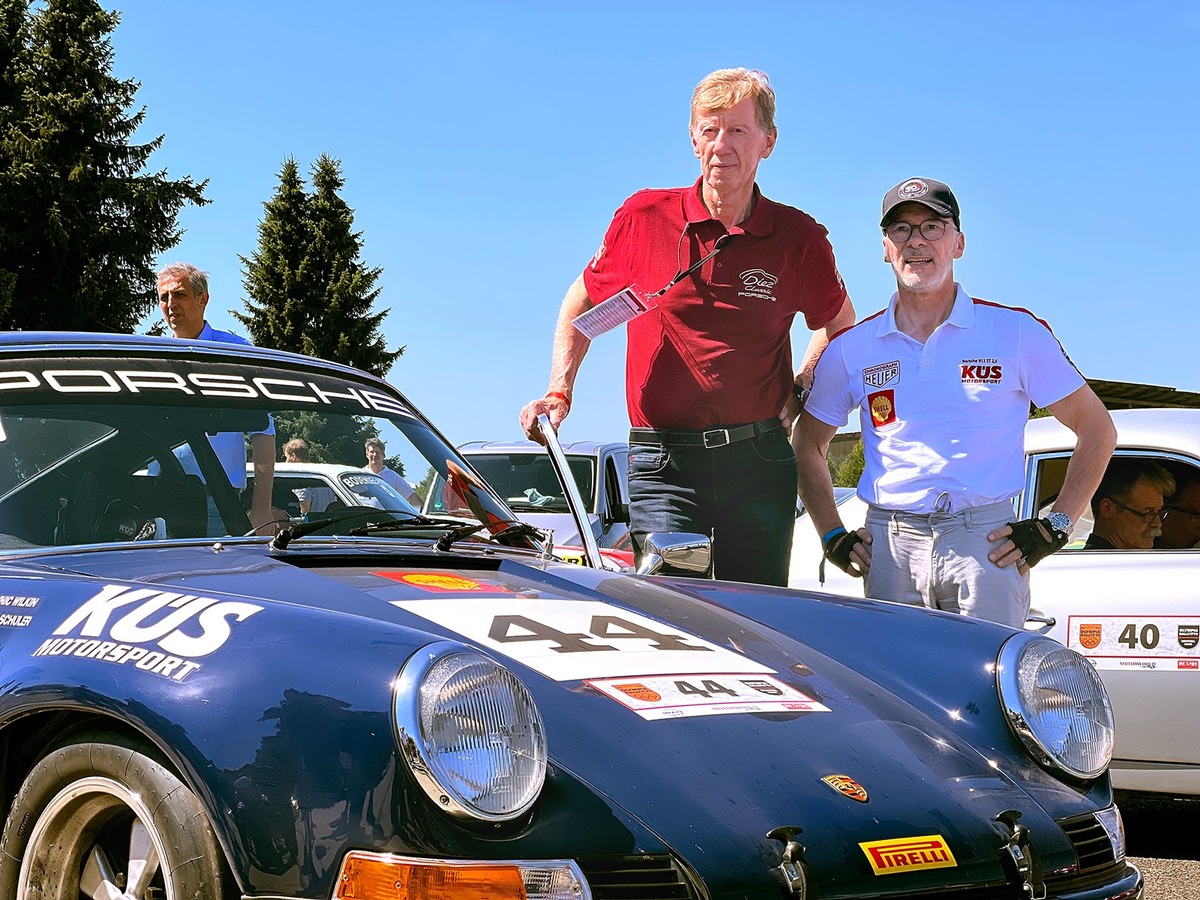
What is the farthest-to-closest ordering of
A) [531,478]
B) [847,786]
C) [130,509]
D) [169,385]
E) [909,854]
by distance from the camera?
[531,478], [169,385], [130,509], [847,786], [909,854]

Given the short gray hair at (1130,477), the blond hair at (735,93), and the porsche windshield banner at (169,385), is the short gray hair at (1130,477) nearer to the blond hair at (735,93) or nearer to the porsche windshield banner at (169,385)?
the blond hair at (735,93)

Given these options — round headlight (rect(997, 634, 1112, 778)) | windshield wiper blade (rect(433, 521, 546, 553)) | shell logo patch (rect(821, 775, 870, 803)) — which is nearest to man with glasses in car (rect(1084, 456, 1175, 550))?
round headlight (rect(997, 634, 1112, 778))

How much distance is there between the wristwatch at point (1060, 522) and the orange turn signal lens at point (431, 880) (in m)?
2.54

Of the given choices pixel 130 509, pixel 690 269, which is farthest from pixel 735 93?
pixel 130 509

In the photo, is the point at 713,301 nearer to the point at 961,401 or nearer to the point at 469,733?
the point at 961,401

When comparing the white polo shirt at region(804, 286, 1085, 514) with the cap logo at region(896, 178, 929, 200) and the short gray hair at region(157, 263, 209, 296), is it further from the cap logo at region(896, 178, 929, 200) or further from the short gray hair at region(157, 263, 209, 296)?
the short gray hair at region(157, 263, 209, 296)

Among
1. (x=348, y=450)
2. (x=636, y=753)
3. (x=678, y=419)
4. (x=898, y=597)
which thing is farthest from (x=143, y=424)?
(x=898, y=597)

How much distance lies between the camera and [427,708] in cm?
221

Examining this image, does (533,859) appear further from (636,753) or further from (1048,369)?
(1048,369)

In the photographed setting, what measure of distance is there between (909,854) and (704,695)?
494mm

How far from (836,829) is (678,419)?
2418mm

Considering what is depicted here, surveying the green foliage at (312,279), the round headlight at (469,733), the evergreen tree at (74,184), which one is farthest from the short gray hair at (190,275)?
the green foliage at (312,279)

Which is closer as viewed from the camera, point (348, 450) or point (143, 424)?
point (143, 424)

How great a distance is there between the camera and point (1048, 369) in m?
4.31
